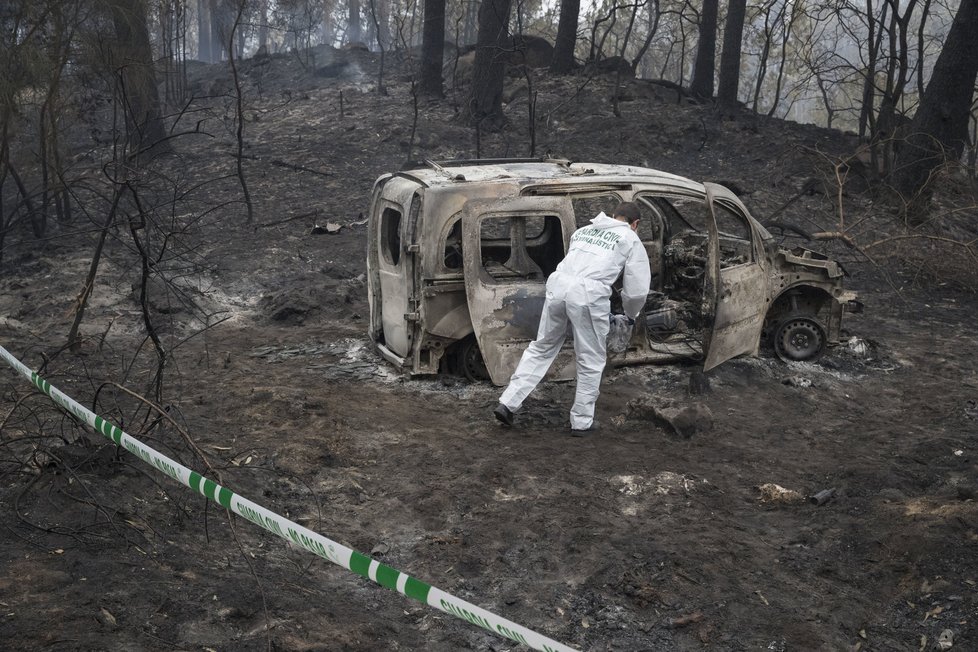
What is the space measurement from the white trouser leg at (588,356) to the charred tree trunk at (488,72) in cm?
1137

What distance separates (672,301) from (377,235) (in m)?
2.72

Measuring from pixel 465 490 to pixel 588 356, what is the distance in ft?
5.24

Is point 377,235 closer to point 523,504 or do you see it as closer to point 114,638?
point 523,504

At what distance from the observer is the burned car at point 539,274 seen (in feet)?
23.2

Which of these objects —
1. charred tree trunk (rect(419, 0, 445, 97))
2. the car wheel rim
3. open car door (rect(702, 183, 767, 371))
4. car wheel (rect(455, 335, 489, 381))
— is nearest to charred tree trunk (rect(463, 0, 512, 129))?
charred tree trunk (rect(419, 0, 445, 97))

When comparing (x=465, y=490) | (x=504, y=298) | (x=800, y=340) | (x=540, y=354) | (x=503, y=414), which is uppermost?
(x=504, y=298)

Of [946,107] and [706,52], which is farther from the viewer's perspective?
[706,52]

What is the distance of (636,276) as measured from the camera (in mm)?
6605

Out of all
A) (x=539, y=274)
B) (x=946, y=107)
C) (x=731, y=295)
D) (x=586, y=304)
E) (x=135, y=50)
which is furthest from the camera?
(x=135, y=50)

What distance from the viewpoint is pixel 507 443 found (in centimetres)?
645

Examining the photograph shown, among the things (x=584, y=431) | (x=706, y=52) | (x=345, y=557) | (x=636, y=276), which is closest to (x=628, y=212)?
(x=636, y=276)

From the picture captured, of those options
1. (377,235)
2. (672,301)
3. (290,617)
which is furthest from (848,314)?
(290,617)

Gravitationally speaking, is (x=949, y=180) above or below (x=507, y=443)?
above

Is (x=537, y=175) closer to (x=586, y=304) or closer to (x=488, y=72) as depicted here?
(x=586, y=304)
